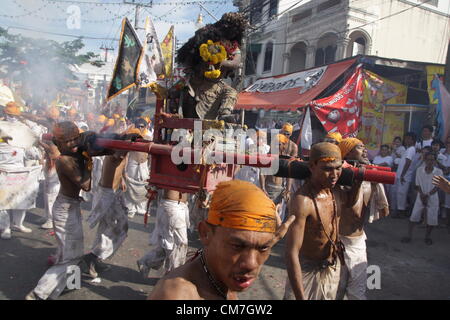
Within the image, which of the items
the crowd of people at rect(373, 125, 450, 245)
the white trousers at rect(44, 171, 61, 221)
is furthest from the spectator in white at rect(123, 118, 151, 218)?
the crowd of people at rect(373, 125, 450, 245)

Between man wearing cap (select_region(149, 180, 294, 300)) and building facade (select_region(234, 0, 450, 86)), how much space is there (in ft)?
46.5

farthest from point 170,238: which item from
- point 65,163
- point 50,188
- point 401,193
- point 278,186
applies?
point 401,193

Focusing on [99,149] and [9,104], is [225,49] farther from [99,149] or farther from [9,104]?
[9,104]

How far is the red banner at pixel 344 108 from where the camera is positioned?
9141mm

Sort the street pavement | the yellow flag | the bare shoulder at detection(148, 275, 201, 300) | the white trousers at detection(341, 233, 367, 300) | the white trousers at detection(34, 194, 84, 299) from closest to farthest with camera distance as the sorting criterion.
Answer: the bare shoulder at detection(148, 275, 201, 300), the yellow flag, the white trousers at detection(341, 233, 367, 300), the white trousers at detection(34, 194, 84, 299), the street pavement

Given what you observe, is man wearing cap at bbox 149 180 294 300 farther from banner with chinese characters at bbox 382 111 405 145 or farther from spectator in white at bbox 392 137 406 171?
banner with chinese characters at bbox 382 111 405 145

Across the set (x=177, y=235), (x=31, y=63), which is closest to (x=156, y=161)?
(x=177, y=235)

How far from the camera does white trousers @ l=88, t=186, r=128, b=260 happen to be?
4.65m

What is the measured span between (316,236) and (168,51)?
2271 millimetres

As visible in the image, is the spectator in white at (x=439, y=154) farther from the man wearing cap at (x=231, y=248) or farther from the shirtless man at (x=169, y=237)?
the man wearing cap at (x=231, y=248)

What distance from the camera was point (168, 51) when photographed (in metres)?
3.37

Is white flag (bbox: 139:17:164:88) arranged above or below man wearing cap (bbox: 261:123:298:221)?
above
